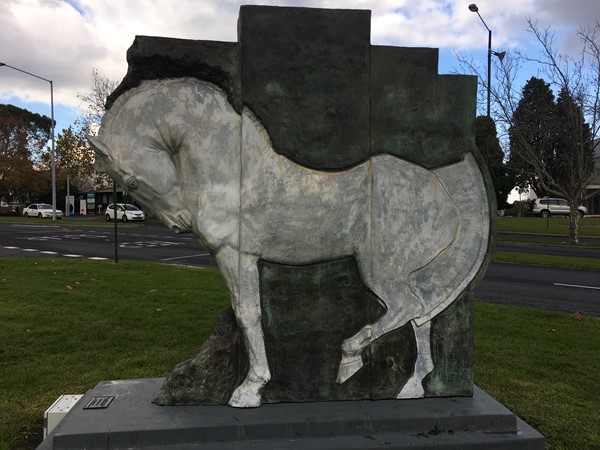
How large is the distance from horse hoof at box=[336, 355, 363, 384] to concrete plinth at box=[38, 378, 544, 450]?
0.16m

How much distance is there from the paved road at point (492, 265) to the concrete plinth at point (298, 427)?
19.7 feet

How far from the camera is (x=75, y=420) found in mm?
2912

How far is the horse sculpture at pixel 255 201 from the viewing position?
3.12 meters

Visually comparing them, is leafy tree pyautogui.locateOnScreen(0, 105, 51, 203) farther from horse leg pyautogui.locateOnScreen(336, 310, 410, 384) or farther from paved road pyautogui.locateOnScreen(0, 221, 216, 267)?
horse leg pyautogui.locateOnScreen(336, 310, 410, 384)

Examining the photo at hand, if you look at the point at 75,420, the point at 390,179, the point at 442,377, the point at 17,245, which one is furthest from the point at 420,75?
the point at 17,245

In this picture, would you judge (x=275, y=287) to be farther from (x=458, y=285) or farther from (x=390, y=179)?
(x=458, y=285)

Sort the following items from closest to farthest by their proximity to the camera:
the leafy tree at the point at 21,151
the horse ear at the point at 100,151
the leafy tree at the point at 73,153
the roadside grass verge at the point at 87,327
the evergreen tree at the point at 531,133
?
the horse ear at the point at 100,151 → the roadside grass verge at the point at 87,327 → the evergreen tree at the point at 531,133 → the leafy tree at the point at 73,153 → the leafy tree at the point at 21,151

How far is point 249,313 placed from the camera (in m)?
3.15

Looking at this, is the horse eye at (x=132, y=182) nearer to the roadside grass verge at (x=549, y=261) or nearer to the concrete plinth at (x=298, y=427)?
the concrete plinth at (x=298, y=427)

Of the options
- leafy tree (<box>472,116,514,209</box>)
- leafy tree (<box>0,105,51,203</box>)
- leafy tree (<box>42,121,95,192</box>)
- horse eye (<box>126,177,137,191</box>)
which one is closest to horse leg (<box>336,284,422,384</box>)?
horse eye (<box>126,177,137,191</box>)

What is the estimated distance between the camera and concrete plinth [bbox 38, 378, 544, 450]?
279cm

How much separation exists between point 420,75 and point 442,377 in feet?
6.72

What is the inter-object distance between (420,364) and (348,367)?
49 centimetres

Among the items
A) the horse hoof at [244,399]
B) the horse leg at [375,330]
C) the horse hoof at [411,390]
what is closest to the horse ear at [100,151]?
the horse hoof at [244,399]
